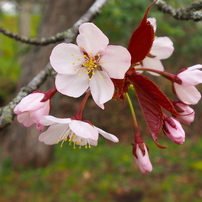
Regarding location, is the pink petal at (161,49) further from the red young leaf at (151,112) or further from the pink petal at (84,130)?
the pink petal at (84,130)

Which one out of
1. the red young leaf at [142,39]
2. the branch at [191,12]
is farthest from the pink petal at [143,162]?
the branch at [191,12]

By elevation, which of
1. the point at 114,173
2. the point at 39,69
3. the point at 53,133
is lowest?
the point at 114,173

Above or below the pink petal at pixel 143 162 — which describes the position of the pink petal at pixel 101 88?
above

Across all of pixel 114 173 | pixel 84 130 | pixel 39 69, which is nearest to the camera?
pixel 84 130

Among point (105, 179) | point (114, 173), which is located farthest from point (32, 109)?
point (114, 173)

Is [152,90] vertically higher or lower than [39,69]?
higher

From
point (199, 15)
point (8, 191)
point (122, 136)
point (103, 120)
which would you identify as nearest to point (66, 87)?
point (199, 15)

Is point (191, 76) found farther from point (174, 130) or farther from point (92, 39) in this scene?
point (92, 39)
